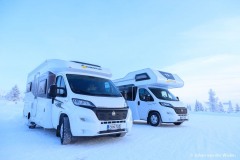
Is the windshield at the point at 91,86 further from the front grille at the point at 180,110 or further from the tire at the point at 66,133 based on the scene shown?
the front grille at the point at 180,110

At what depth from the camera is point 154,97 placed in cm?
1027

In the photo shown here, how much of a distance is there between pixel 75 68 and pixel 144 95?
5435 millimetres

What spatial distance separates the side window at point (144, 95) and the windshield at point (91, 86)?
13.6ft

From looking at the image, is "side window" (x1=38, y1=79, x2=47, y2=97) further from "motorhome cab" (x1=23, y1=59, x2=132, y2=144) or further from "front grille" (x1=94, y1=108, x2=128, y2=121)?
"front grille" (x1=94, y1=108, x2=128, y2=121)

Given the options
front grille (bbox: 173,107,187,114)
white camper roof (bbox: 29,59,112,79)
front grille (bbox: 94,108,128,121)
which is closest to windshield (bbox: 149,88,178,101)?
front grille (bbox: 173,107,187,114)

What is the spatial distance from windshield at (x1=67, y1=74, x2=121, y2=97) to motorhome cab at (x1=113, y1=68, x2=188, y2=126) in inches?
157

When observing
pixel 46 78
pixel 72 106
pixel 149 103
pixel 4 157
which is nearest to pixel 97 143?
pixel 72 106

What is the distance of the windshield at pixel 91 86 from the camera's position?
591 cm

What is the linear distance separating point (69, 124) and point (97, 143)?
1047mm

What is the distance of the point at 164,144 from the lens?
18.5 feet

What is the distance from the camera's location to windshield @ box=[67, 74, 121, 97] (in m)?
5.91

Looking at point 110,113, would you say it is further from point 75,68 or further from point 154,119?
point 154,119

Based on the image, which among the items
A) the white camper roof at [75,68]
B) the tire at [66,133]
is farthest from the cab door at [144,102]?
the tire at [66,133]

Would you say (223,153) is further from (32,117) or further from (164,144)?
(32,117)
